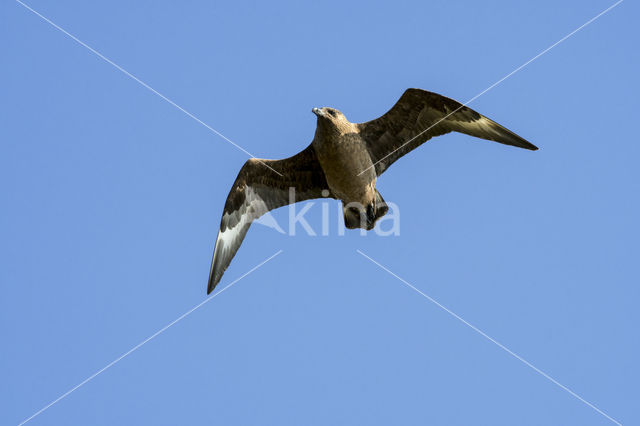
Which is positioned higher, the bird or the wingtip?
the bird

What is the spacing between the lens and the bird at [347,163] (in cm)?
827

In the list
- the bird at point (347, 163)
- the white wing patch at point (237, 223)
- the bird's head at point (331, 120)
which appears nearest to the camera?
the bird's head at point (331, 120)

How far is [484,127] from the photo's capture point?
8484 millimetres

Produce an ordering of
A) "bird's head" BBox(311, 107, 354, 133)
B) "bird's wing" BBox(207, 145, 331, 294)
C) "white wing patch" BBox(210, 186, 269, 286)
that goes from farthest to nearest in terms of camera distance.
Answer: "white wing patch" BBox(210, 186, 269, 286), "bird's wing" BBox(207, 145, 331, 294), "bird's head" BBox(311, 107, 354, 133)

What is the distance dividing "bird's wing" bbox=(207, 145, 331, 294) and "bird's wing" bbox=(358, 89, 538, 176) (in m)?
0.75

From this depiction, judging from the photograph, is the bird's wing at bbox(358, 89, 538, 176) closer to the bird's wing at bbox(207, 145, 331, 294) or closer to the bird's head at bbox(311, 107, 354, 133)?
the bird's head at bbox(311, 107, 354, 133)

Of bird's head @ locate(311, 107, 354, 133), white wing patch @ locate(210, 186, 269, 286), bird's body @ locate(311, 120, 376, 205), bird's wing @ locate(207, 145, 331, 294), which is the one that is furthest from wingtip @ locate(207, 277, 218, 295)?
bird's head @ locate(311, 107, 354, 133)

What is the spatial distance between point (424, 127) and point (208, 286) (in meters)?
3.22

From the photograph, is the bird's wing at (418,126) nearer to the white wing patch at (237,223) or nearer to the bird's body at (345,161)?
the bird's body at (345,161)

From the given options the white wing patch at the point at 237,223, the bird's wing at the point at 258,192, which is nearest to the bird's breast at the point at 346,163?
the bird's wing at the point at 258,192

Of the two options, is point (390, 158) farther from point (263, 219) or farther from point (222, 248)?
point (222, 248)

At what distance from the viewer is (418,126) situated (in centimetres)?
855

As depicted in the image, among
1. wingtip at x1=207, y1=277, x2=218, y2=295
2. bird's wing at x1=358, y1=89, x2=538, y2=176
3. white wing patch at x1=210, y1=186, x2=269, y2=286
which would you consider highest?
bird's wing at x1=358, y1=89, x2=538, y2=176

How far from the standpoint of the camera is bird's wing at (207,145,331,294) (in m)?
8.82
